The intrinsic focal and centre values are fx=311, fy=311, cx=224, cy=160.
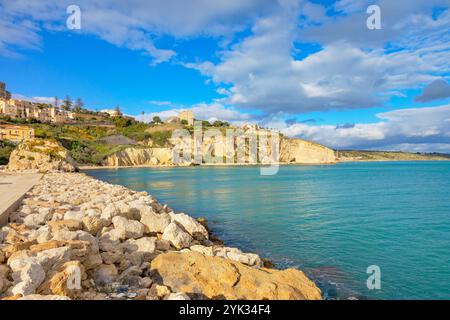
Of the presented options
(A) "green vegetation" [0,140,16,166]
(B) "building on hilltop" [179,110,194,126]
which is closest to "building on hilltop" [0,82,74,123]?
(A) "green vegetation" [0,140,16,166]

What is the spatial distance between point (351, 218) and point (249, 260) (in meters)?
A: 12.1

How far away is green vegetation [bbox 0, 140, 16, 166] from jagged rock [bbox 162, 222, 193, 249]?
68425 millimetres

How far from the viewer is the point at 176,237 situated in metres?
8.87

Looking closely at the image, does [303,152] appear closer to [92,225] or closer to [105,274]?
[92,225]

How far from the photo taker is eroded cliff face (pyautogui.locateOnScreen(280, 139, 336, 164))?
510 ft

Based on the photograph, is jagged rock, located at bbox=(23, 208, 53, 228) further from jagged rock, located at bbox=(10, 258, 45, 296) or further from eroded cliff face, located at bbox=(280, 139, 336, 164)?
eroded cliff face, located at bbox=(280, 139, 336, 164)

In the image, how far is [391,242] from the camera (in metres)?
13.1

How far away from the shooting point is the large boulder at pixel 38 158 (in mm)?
50438

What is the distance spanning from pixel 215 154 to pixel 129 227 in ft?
417

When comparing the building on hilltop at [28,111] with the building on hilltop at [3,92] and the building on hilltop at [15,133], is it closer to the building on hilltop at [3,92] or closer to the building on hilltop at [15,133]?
the building on hilltop at [3,92]

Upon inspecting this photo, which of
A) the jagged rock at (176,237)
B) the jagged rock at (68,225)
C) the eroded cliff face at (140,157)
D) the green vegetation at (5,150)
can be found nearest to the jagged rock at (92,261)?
the jagged rock at (68,225)

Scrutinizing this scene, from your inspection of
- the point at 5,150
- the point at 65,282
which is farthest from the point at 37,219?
the point at 5,150

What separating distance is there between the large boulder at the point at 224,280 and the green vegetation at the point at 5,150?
70.7 metres
